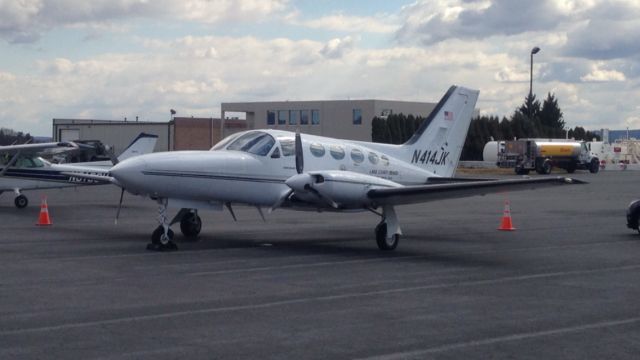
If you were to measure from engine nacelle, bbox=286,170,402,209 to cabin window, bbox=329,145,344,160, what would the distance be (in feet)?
5.44

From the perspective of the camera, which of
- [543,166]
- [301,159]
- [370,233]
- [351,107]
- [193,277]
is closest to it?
[193,277]

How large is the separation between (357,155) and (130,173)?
5.41 meters

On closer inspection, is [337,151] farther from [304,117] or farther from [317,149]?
[304,117]

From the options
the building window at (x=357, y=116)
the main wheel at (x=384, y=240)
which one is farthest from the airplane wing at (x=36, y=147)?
the building window at (x=357, y=116)

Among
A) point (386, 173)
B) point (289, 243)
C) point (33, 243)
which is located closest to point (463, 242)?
point (386, 173)

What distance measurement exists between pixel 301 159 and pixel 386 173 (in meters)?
2.83

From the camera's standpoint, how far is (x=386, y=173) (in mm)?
20281

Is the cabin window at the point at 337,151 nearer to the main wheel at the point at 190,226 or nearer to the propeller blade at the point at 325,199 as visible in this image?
the propeller blade at the point at 325,199

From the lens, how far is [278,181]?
59.3 ft

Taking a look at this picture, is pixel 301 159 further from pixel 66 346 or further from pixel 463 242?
pixel 66 346

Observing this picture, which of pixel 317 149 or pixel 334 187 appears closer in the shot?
pixel 334 187

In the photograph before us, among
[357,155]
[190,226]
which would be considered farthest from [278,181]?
[190,226]

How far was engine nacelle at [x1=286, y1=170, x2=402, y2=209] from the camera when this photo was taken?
1684 cm

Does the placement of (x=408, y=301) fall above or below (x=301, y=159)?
below
